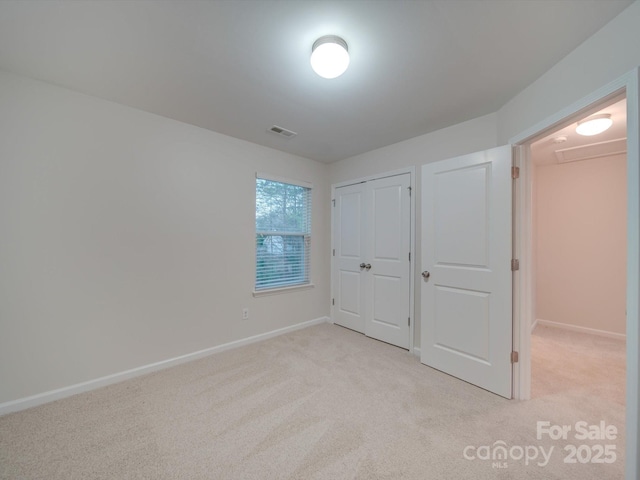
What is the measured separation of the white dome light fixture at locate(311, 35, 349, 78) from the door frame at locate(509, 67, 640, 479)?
1.43 metres

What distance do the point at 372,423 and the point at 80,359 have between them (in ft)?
7.86

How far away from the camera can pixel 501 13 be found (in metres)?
1.34

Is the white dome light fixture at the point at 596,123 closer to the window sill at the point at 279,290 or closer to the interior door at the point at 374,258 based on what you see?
the interior door at the point at 374,258

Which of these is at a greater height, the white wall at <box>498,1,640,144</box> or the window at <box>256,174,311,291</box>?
the white wall at <box>498,1,640,144</box>

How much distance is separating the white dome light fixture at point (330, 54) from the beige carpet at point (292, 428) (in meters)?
2.33

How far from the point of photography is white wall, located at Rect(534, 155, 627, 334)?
11.2 feet

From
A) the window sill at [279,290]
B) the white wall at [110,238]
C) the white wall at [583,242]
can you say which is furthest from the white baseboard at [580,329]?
the white wall at [110,238]

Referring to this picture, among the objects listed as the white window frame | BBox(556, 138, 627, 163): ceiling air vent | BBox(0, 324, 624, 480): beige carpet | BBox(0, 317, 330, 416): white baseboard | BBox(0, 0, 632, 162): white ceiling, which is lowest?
BBox(0, 324, 624, 480): beige carpet

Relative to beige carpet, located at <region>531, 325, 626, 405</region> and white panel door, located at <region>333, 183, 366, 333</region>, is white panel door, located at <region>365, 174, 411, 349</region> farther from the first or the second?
beige carpet, located at <region>531, 325, 626, 405</region>

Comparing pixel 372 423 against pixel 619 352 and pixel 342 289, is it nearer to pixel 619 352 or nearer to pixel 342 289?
pixel 342 289

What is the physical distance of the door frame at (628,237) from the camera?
1.17 metres

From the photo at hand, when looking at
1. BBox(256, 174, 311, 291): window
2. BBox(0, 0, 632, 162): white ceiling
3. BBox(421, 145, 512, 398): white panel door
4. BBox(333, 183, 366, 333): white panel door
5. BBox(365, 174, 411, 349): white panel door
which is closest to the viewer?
BBox(0, 0, 632, 162): white ceiling

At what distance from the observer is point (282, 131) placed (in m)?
2.84

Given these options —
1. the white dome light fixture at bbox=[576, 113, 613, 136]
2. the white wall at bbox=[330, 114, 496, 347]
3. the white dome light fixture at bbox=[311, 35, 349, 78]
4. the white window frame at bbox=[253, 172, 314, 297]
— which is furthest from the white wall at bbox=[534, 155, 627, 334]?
the white dome light fixture at bbox=[311, 35, 349, 78]
